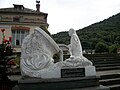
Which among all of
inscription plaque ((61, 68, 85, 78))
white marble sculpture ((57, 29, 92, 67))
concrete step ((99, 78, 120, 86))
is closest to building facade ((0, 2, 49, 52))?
concrete step ((99, 78, 120, 86))

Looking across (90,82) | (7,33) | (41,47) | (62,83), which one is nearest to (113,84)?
(90,82)

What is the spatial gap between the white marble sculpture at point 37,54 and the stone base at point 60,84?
0.31 metres

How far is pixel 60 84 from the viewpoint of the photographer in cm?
602

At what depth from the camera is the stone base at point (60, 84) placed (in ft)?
19.0

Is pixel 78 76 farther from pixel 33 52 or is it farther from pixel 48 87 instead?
pixel 33 52

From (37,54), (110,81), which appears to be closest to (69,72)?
(37,54)

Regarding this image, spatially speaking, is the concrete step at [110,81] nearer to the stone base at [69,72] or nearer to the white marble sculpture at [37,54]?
the stone base at [69,72]

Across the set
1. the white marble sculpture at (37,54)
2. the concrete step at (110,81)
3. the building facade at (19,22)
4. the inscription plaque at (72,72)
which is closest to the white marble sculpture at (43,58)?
the white marble sculpture at (37,54)

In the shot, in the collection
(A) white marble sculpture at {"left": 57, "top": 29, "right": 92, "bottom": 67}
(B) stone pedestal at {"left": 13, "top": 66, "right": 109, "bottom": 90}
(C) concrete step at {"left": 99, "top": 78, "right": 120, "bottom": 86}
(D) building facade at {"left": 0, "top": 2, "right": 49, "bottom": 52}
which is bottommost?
(C) concrete step at {"left": 99, "top": 78, "right": 120, "bottom": 86}

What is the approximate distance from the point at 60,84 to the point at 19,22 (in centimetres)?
1946

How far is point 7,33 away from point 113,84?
60.2ft

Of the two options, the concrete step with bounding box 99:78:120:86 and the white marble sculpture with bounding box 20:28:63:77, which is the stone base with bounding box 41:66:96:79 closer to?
the white marble sculpture with bounding box 20:28:63:77

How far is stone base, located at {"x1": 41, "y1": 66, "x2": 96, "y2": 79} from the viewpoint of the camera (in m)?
6.05

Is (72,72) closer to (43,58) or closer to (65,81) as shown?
(65,81)
